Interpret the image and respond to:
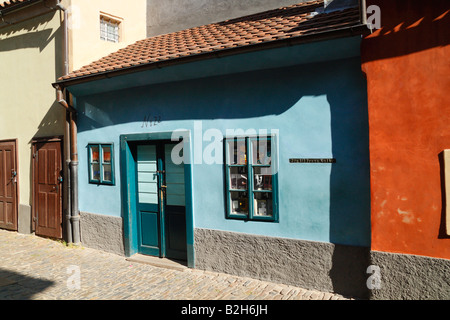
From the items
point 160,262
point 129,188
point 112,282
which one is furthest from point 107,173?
point 112,282

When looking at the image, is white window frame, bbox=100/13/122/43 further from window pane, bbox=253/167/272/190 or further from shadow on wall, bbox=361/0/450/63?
shadow on wall, bbox=361/0/450/63

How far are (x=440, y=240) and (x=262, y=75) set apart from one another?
3.27 meters

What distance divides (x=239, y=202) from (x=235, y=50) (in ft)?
7.82

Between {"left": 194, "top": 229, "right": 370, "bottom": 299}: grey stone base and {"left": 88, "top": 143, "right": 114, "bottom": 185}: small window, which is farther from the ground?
{"left": 88, "top": 143, "right": 114, "bottom": 185}: small window

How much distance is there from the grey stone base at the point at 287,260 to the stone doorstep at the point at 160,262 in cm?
36

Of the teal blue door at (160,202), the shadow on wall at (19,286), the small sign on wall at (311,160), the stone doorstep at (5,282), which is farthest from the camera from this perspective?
the teal blue door at (160,202)

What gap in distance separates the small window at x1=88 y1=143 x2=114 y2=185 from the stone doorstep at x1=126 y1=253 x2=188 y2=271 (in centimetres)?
160

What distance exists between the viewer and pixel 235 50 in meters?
5.21

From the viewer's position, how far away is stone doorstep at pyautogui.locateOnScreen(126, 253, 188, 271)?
6.22 metres

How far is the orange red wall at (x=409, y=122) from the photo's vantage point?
4047 mm

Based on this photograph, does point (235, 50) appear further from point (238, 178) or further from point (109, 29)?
point (109, 29)

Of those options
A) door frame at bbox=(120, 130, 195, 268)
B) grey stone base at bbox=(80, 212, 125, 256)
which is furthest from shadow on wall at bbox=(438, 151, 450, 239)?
grey stone base at bbox=(80, 212, 125, 256)

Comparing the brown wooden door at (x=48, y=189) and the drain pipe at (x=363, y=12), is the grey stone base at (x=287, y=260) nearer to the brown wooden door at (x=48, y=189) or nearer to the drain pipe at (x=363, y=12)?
the drain pipe at (x=363, y=12)

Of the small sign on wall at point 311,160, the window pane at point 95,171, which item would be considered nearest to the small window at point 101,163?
the window pane at point 95,171
